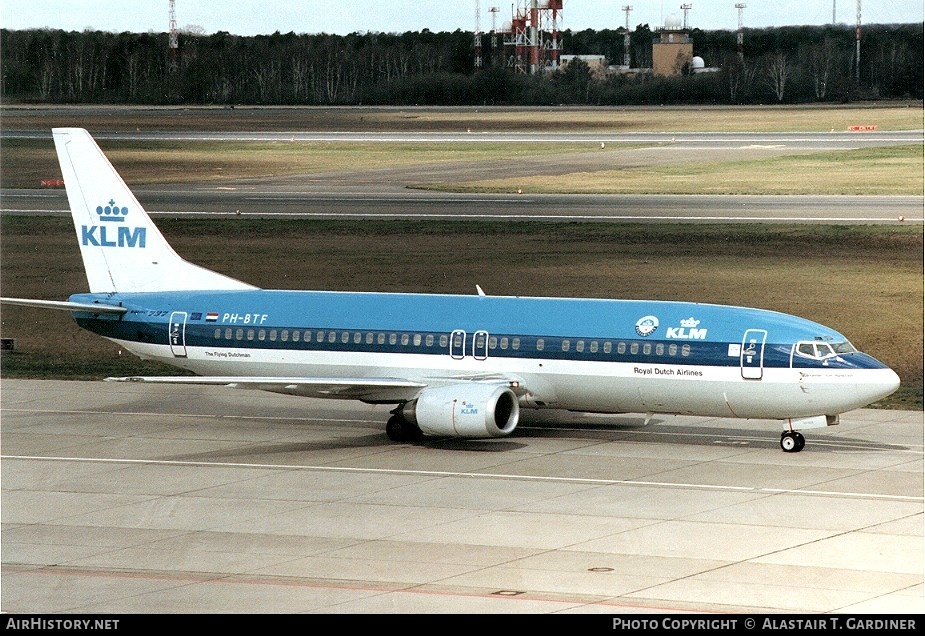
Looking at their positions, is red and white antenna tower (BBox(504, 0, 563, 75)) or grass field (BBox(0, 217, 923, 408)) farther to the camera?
red and white antenna tower (BBox(504, 0, 563, 75))

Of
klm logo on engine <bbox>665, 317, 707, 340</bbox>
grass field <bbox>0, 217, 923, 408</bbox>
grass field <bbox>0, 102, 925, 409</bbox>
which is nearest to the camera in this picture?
klm logo on engine <bbox>665, 317, 707, 340</bbox>

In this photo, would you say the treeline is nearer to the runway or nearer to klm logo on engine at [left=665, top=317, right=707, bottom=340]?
the runway

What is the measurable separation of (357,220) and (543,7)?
43.9m

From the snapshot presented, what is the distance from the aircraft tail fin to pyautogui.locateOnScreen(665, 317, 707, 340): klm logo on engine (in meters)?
14.0

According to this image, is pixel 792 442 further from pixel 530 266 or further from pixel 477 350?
pixel 530 266

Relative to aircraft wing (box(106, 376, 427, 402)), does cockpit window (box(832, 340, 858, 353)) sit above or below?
above

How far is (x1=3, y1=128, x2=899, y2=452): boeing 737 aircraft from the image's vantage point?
3844 cm

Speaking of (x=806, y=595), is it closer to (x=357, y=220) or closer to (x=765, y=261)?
(x=765, y=261)

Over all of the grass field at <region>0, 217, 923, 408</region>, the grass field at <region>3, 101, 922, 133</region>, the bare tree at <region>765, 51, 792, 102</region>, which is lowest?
the grass field at <region>0, 217, 923, 408</region>

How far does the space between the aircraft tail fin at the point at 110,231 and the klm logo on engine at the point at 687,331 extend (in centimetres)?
1396

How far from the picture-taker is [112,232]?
47219 mm

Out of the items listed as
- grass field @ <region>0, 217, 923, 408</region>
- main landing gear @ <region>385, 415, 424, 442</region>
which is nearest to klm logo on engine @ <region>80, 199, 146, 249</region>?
grass field @ <region>0, 217, 923, 408</region>
